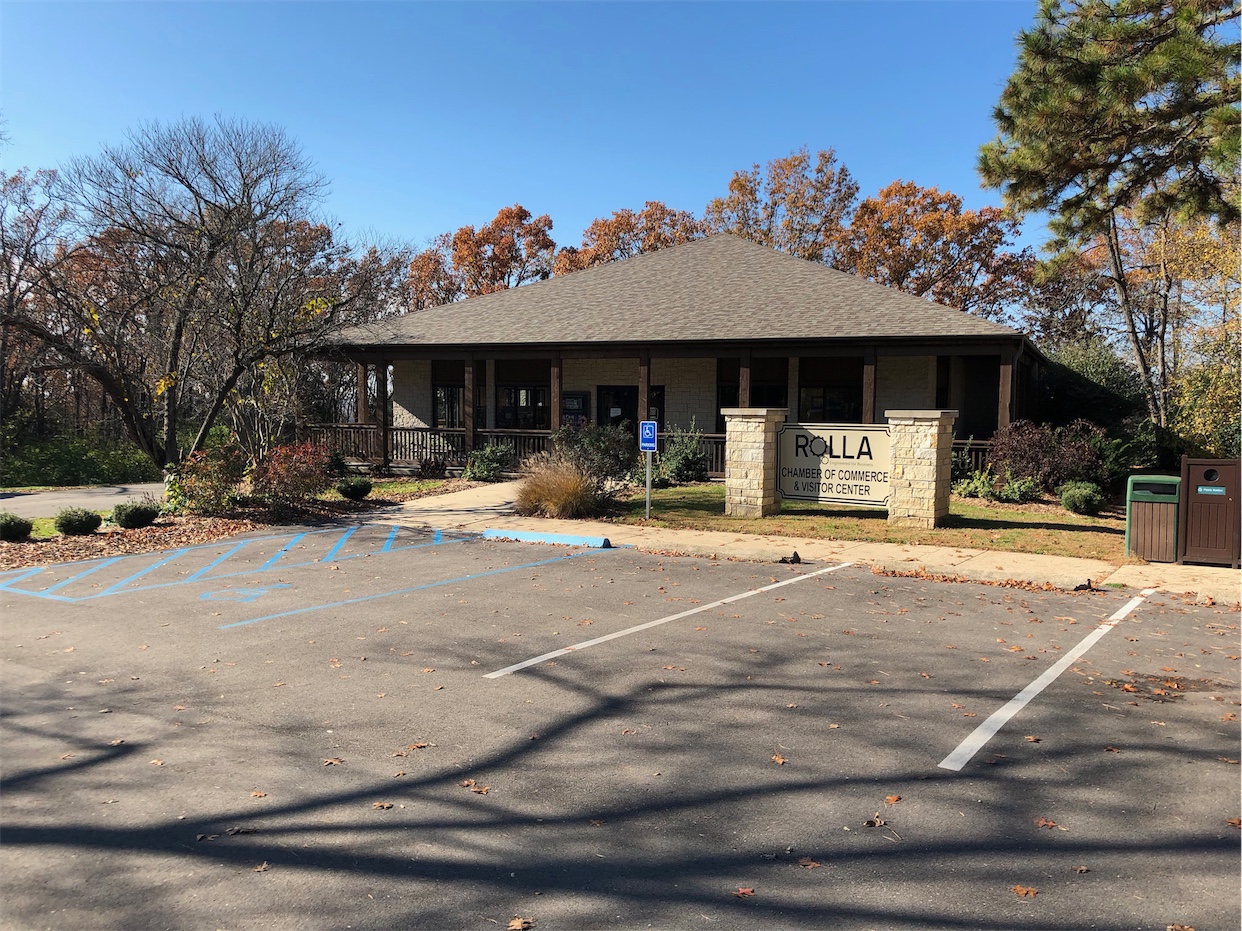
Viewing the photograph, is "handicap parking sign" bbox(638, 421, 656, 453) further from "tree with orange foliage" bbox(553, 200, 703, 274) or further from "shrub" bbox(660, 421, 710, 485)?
"tree with orange foliage" bbox(553, 200, 703, 274)

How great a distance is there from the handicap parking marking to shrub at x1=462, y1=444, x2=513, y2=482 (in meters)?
7.25

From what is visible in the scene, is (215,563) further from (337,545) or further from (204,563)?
(337,545)

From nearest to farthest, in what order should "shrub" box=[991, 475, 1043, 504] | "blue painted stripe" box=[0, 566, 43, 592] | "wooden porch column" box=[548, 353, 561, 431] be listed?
"blue painted stripe" box=[0, 566, 43, 592] < "shrub" box=[991, 475, 1043, 504] < "wooden porch column" box=[548, 353, 561, 431]

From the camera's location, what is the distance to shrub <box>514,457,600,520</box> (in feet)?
50.9

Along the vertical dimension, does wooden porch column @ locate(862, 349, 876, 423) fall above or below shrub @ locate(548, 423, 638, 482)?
above

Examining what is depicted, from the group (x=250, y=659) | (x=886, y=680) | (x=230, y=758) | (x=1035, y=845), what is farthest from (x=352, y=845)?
(x=886, y=680)

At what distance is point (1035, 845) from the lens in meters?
3.83

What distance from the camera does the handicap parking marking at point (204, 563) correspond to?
9.86 m

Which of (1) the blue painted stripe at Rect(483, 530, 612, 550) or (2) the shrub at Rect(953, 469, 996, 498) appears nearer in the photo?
(1) the blue painted stripe at Rect(483, 530, 612, 550)

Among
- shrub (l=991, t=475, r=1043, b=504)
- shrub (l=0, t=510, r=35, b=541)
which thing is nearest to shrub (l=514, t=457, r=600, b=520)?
shrub (l=0, t=510, r=35, b=541)

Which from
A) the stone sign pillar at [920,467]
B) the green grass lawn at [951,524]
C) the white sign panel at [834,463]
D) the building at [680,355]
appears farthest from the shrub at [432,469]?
the stone sign pillar at [920,467]

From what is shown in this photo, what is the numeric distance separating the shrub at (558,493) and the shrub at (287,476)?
160 inches

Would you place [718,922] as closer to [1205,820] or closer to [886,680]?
[1205,820]

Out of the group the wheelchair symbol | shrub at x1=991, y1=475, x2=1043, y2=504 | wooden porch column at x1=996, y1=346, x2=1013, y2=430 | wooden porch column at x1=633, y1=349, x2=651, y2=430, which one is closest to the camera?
the wheelchair symbol
